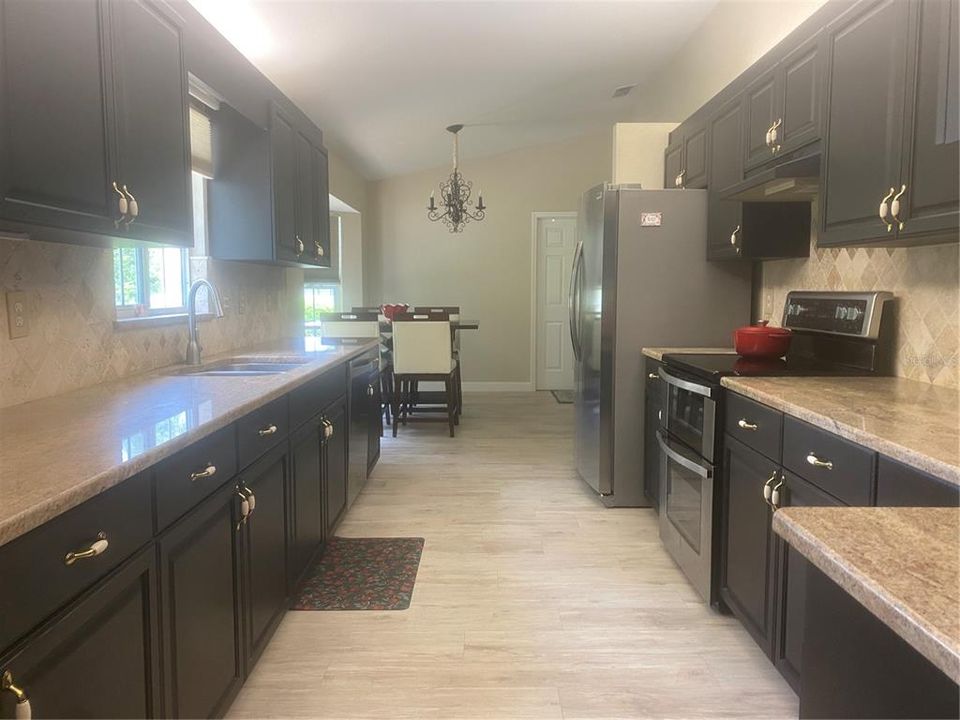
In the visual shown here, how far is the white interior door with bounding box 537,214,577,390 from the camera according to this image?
7672 mm

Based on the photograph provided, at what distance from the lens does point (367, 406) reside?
3.79 metres

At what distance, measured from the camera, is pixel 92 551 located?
1.02 meters

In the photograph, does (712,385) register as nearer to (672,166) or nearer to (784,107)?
(784,107)

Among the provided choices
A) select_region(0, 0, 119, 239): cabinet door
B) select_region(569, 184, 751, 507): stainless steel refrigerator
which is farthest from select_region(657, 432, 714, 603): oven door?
select_region(0, 0, 119, 239): cabinet door

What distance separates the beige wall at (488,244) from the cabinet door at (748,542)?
5.53m

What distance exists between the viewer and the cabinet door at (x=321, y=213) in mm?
3720

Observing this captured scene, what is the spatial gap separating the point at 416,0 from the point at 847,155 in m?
2.22

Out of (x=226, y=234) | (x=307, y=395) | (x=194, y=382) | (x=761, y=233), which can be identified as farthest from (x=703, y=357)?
(x=226, y=234)

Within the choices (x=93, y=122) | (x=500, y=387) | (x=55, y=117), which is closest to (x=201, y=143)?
(x=93, y=122)

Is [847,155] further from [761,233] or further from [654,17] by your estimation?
[654,17]

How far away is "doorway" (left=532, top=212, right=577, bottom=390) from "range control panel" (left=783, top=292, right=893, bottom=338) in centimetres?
490

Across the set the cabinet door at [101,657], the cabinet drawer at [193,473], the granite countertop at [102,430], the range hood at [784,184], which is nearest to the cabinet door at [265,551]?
the cabinet drawer at [193,473]

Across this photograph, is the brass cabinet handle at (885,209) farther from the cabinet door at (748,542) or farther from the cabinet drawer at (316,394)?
the cabinet drawer at (316,394)

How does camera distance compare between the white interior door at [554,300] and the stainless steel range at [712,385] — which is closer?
the stainless steel range at [712,385]
